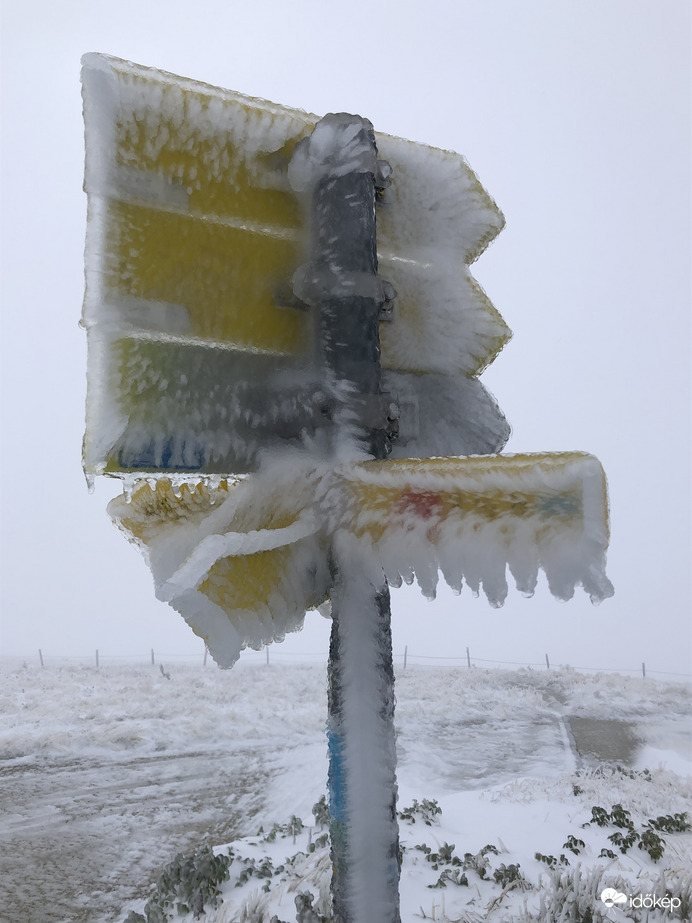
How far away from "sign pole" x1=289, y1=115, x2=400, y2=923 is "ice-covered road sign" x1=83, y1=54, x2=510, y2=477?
0.08 metres

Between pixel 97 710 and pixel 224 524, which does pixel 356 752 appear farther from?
pixel 97 710

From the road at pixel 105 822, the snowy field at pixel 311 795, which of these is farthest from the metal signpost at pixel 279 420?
the road at pixel 105 822

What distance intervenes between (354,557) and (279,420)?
1.16 ft

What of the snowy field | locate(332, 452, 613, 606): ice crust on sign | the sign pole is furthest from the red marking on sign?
the snowy field

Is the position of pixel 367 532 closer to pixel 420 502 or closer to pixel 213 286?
pixel 420 502

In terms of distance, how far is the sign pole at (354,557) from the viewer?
1.26 meters

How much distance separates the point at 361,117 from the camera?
4.61ft

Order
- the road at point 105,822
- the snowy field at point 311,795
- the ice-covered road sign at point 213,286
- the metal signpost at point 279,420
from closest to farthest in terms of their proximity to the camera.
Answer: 1. the metal signpost at point 279,420
2. the ice-covered road sign at point 213,286
3. the snowy field at point 311,795
4. the road at point 105,822

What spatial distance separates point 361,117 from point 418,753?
571cm

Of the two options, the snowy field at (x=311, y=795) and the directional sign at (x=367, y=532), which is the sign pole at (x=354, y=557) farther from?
the snowy field at (x=311, y=795)

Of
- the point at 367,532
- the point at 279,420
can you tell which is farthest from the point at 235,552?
the point at 279,420

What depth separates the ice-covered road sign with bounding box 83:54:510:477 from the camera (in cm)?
120

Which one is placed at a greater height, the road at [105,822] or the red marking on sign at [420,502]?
the red marking on sign at [420,502]

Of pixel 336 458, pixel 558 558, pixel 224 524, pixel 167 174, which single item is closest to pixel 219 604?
pixel 224 524
